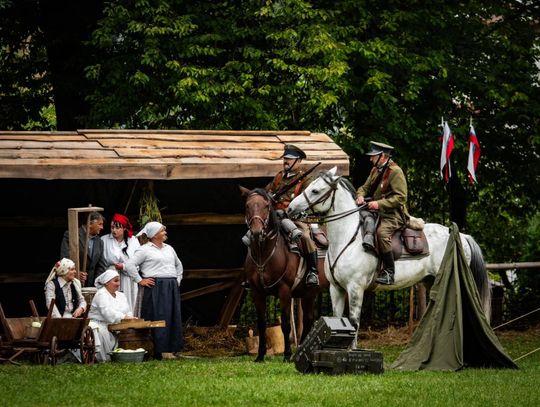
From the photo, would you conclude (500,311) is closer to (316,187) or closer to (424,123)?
(424,123)

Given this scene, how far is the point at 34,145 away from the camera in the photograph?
58.2 feet

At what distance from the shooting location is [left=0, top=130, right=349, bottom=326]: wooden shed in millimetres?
17594

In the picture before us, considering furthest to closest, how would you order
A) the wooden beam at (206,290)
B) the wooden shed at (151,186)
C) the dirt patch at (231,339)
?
1. the wooden beam at (206,290)
2. the dirt patch at (231,339)
3. the wooden shed at (151,186)

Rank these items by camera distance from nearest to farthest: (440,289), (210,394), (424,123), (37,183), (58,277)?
(210,394)
(440,289)
(58,277)
(37,183)
(424,123)

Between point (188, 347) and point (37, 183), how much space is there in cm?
363

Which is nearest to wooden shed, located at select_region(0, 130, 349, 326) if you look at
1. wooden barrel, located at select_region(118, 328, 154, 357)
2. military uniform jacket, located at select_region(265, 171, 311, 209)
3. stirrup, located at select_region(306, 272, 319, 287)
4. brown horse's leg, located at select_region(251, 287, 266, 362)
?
military uniform jacket, located at select_region(265, 171, 311, 209)

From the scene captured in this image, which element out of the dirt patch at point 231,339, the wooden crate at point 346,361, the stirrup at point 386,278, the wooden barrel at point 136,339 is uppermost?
the stirrup at point 386,278

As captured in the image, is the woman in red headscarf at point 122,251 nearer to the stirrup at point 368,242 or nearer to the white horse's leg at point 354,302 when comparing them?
the white horse's leg at point 354,302

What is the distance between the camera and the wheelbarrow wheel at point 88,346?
1616 centimetres

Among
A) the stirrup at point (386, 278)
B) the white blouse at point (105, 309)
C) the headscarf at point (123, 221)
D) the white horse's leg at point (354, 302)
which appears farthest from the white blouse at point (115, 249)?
the stirrup at point (386, 278)

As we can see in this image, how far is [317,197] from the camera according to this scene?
16.5 m

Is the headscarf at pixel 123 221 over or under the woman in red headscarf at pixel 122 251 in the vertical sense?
over

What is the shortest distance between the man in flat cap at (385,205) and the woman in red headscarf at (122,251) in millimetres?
3537

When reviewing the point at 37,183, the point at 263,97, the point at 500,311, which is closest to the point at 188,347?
the point at 37,183
